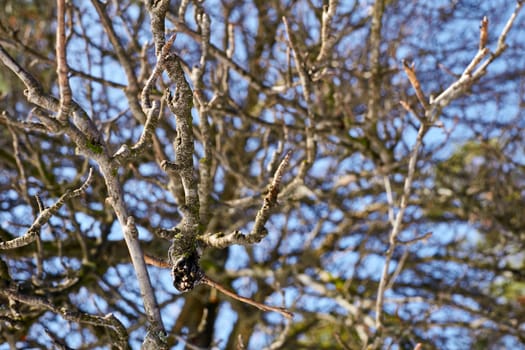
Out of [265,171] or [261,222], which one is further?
[265,171]

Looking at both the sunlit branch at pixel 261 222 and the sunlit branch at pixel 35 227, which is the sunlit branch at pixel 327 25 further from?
the sunlit branch at pixel 35 227

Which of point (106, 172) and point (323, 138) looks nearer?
point (106, 172)

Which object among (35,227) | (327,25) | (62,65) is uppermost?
(327,25)

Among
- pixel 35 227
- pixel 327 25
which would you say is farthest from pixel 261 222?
pixel 327 25

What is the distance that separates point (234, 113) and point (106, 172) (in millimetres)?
1710

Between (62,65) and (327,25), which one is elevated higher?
(327,25)

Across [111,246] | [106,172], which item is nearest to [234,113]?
[111,246]

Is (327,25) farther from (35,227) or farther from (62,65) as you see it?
(35,227)

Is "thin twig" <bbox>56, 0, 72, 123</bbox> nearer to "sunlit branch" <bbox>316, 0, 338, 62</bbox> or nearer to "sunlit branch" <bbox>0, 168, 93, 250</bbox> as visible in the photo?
"sunlit branch" <bbox>0, 168, 93, 250</bbox>

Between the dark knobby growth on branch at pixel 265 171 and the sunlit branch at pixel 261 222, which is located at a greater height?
the dark knobby growth on branch at pixel 265 171

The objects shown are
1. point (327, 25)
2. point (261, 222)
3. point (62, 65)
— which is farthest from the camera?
point (327, 25)

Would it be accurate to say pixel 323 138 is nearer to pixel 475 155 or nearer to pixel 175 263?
pixel 175 263

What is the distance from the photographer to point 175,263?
1.88 m

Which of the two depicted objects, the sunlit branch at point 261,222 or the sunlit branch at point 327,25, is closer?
the sunlit branch at point 261,222
